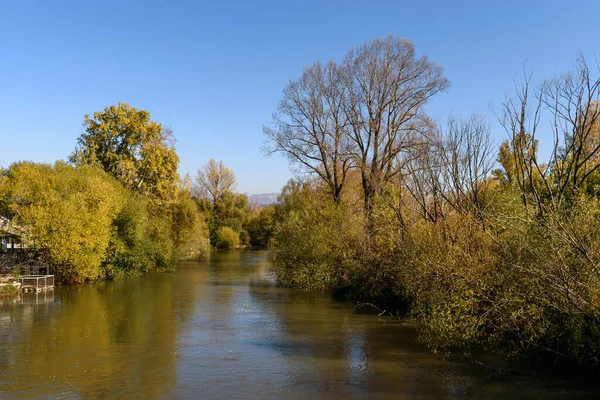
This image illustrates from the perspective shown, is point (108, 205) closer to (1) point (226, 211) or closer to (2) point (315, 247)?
(2) point (315, 247)

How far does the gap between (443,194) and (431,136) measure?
9.54 meters

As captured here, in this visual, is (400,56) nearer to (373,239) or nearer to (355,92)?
(355,92)

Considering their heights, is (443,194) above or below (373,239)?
above

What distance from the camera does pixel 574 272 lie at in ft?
31.9

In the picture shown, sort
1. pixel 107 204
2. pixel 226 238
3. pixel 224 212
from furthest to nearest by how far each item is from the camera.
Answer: pixel 224 212 < pixel 226 238 < pixel 107 204

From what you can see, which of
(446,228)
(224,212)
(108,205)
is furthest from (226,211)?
(446,228)

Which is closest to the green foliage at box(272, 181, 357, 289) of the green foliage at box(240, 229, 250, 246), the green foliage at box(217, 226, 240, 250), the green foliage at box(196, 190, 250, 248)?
the green foliage at box(217, 226, 240, 250)

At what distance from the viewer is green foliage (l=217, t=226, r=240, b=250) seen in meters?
63.4

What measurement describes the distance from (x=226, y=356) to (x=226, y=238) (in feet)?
167

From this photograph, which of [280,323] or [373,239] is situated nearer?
[280,323]

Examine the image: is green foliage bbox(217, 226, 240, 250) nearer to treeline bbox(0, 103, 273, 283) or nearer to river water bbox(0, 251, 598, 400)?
treeline bbox(0, 103, 273, 283)

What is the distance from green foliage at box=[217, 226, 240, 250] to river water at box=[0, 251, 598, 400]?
4102 cm

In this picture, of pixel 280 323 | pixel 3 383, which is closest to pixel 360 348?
pixel 280 323

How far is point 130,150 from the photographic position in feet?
121
